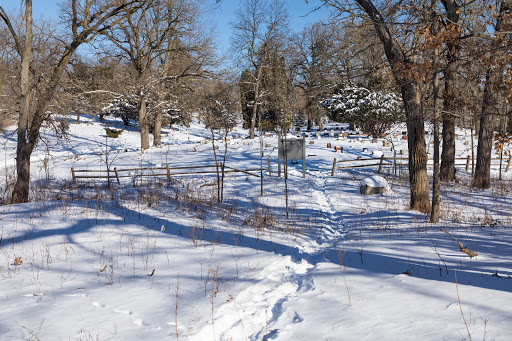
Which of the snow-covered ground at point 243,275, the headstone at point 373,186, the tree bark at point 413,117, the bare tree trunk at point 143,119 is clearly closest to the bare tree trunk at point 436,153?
the snow-covered ground at point 243,275

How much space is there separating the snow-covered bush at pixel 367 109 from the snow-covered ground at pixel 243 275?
20388mm

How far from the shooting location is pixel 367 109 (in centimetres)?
2966

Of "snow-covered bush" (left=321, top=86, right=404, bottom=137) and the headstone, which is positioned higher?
"snow-covered bush" (left=321, top=86, right=404, bottom=137)

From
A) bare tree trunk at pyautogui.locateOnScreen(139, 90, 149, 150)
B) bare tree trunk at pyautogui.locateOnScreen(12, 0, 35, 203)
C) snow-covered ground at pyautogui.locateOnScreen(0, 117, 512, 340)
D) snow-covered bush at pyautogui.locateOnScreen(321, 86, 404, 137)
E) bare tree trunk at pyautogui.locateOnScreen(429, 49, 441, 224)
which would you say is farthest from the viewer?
snow-covered bush at pyautogui.locateOnScreen(321, 86, 404, 137)

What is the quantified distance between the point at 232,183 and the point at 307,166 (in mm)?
6389

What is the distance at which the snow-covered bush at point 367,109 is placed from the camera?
2781 cm

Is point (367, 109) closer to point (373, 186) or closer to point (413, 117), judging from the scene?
point (373, 186)

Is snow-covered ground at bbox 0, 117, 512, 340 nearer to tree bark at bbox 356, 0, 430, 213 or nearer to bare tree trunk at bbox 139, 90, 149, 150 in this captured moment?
tree bark at bbox 356, 0, 430, 213

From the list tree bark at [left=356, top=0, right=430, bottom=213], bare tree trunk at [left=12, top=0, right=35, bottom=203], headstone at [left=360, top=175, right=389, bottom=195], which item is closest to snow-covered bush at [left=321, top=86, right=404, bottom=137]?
headstone at [left=360, top=175, right=389, bottom=195]

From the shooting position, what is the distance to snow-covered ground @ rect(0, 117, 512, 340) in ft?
9.71

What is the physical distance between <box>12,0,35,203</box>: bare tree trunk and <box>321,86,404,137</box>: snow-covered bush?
901 inches

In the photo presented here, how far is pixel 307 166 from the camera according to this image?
19375 mm

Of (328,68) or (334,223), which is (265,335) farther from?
(328,68)

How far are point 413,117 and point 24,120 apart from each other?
10.5 m
